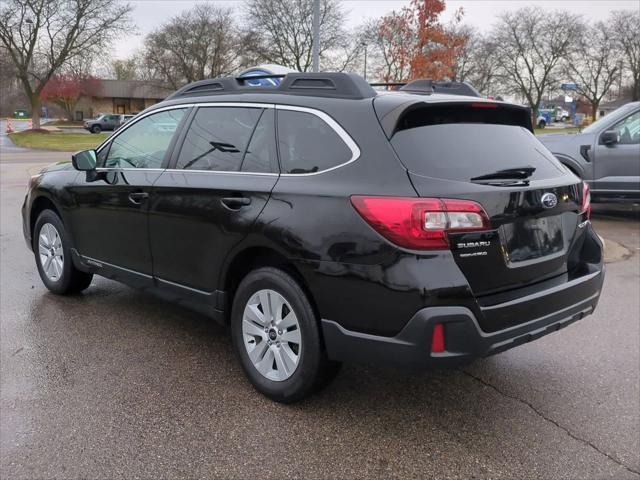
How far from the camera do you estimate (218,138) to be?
3775 millimetres

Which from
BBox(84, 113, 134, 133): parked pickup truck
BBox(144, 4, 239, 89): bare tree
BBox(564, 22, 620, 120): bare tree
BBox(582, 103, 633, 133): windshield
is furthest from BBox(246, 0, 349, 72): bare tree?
BBox(582, 103, 633, 133): windshield

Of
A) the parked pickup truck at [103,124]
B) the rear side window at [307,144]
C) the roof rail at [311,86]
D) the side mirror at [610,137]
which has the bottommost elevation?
the rear side window at [307,144]

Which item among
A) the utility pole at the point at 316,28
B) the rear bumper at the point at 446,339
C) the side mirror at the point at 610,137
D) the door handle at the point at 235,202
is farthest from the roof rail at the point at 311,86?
the utility pole at the point at 316,28

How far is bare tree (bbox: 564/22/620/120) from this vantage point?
5578 centimetres

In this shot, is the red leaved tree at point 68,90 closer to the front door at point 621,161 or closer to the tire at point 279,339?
the front door at point 621,161

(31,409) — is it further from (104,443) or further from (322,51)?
(322,51)

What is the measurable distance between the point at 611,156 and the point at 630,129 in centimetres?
50

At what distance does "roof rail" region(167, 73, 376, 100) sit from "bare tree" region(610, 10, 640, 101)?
6053cm

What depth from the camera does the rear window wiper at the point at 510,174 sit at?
3.00 m

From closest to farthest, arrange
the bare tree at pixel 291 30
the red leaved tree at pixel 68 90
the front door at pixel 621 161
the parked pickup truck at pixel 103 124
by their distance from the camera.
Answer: the front door at pixel 621 161, the bare tree at pixel 291 30, the parked pickup truck at pixel 103 124, the red leaved tree at pixel 68 90

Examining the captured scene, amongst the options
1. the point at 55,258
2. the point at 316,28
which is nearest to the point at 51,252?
the point at 55,258

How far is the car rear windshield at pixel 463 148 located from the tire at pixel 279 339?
918mm

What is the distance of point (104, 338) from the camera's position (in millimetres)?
4324

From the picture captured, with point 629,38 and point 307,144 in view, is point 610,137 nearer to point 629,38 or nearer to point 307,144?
Result: point 307,144
